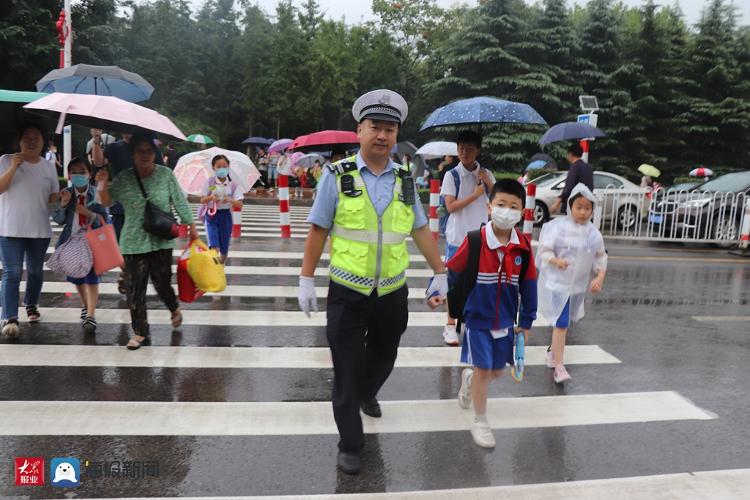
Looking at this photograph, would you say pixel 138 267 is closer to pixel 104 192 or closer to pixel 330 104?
pixel 104 192

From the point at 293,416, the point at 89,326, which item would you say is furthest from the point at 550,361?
the point at 89,326

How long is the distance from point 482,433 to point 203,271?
3.07 metres

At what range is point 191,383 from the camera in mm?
4707

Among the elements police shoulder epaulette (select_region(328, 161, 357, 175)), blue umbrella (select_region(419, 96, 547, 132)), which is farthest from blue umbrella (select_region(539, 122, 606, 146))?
police shoulder epaulette (select_region(328, 161, 357, 175))

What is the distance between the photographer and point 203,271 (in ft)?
19.1

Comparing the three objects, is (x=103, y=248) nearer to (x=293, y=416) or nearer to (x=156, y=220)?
(x=156, y=220)

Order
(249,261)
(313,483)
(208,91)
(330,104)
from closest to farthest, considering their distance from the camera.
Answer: (313,483) < (249,261) < (330,104) < (208,91)

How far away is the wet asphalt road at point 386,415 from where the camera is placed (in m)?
3.43

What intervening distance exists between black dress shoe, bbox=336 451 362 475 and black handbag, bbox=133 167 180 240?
2.70 m

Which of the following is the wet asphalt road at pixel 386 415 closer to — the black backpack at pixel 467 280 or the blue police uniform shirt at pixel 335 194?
the black backpack at pixel 467 280

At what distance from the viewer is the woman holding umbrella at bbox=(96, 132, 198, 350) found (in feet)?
17.5

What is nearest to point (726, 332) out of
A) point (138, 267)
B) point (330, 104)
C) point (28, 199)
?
point (138, 267)

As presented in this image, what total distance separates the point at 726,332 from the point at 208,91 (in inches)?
1461

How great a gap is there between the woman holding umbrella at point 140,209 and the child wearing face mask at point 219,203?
8.89 ft
